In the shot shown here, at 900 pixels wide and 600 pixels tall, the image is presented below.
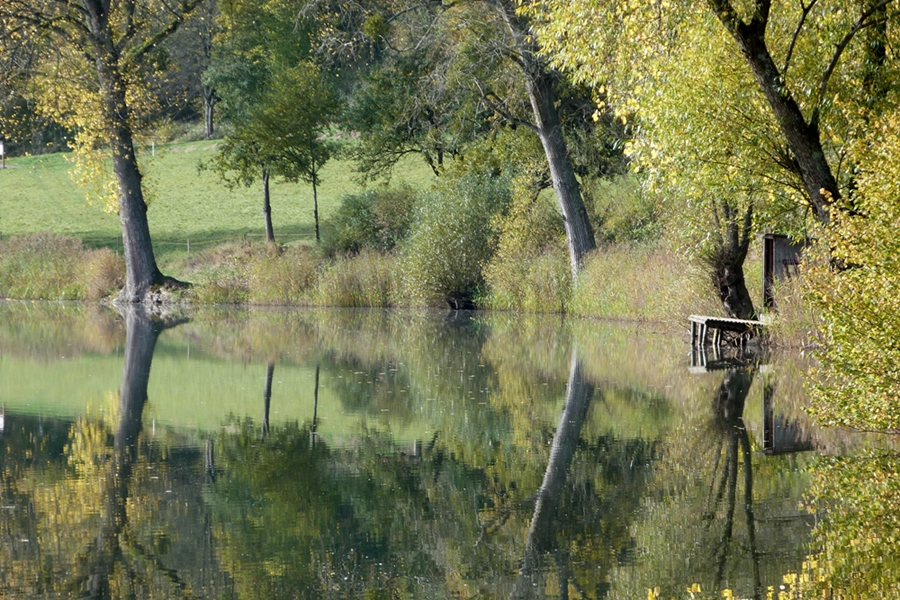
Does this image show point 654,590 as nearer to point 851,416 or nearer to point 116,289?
→ point 851,416

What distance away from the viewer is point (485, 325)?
29281mm

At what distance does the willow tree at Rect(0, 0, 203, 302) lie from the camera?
111ft

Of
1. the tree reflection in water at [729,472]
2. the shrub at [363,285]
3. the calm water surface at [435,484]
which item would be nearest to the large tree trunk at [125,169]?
the shrub at [363,285]

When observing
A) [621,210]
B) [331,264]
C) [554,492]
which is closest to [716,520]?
[554,492]

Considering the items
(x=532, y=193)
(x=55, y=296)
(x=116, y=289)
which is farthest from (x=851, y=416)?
(x=55, y=296)

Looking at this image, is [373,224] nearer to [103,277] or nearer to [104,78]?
[103,277]

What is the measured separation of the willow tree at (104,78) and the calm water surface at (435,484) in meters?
16.6

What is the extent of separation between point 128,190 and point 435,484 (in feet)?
98.4

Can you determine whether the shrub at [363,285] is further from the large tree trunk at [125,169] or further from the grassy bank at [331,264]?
the large tree trunk at [125,169]

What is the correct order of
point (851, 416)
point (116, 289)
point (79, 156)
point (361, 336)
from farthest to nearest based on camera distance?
point (116, 289)
point (79, 156)
point (361, 336)
point (851, 416)

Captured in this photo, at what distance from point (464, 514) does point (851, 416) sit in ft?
13.3

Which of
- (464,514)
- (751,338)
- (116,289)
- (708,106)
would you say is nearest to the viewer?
(464,514)

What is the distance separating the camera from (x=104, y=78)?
3500cm

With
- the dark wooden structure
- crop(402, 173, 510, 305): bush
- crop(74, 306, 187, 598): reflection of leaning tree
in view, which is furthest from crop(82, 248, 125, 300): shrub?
the dark wooden structure
